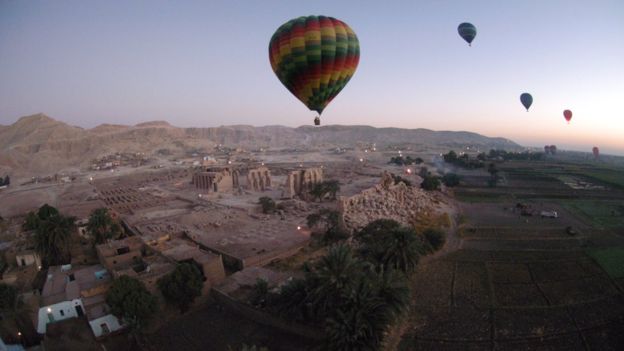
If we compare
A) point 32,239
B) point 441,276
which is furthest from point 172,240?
point 441,276

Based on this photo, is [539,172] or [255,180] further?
[539,172]

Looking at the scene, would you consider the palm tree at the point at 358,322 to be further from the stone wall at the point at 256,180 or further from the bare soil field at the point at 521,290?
the stone wall at the point at 256,180

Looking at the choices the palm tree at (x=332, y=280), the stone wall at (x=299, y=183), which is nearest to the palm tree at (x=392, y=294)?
the palm tree at (x=332, y=280)

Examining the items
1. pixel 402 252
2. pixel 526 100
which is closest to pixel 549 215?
pixel 402 252

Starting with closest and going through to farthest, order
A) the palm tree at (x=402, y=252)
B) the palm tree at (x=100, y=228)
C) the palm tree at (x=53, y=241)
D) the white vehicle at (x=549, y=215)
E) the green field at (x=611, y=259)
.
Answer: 1. the palm tree at (x=402, y=252)
2. the green field at (x=611, y=259)
3. the palm tree at (x=53, y=241)
4. the palm tree at (x=100, y=228)
5. the white vehicle at (x=549, y=215)

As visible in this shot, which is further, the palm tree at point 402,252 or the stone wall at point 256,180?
the stone wall at point 256,180

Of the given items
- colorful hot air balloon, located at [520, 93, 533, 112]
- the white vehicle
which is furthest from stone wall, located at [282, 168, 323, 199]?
colorful hot air balloon, located at [520, 93, 533, 112]

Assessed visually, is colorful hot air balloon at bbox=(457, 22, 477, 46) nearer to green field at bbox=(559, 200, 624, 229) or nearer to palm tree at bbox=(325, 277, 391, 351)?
green field at bbox=(559, 200, 624, 229)

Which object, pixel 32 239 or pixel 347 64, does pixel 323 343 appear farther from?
pixel 32 239
